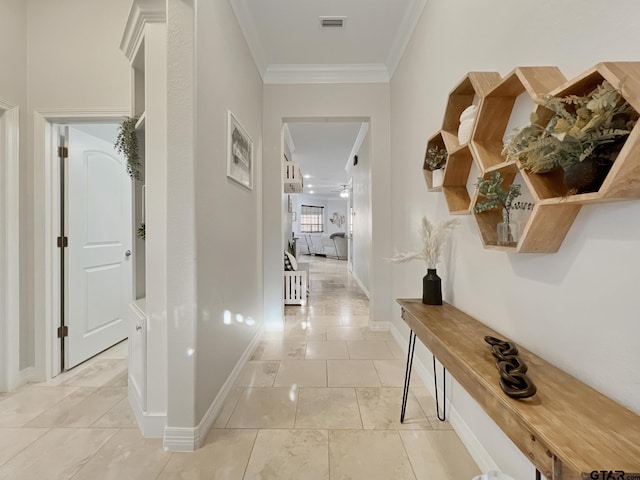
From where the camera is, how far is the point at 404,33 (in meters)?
2.58

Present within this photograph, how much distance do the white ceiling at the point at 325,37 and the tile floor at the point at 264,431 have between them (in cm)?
292

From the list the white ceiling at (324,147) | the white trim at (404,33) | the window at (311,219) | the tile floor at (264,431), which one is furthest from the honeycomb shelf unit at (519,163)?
the window at (311,219)

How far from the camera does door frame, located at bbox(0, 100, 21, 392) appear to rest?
6.77 ft

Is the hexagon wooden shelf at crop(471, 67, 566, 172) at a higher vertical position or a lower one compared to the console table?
higher

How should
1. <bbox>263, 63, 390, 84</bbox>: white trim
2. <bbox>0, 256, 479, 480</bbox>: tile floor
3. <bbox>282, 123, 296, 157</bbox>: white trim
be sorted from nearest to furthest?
<bbox>0, 256, 479, 480</bbox>: tile floor
<bbox>263, 63, 390, 84</bbox>: white trim
<bbox>282, 123, 296, 157</bbox>: white trim

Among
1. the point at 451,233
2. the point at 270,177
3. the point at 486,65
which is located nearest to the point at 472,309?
the point at 451,233

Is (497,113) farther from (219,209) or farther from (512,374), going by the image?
(219,209)


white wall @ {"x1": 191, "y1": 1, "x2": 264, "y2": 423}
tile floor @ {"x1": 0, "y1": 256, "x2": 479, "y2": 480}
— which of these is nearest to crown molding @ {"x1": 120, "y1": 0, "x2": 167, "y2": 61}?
white wall @ {"x1": 191, "y1": 1, "x2": 264, "y2": 423}

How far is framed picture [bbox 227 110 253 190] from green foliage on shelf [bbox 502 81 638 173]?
1735 millimetres

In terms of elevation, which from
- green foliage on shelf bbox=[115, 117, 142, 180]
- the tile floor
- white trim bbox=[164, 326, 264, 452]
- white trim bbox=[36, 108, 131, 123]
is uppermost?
white trim bbox=[36, 108, 131, 123]

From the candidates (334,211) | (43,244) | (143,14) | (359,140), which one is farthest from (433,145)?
(334,211)

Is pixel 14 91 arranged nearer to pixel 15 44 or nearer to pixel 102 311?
pixel 15 44

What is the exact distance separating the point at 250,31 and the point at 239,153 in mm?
1223

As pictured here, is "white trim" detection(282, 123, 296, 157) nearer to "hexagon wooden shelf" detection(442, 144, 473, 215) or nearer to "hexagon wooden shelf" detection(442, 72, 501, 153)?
"hexagon wooden shelf" detection(442, 72, 501, 153)
